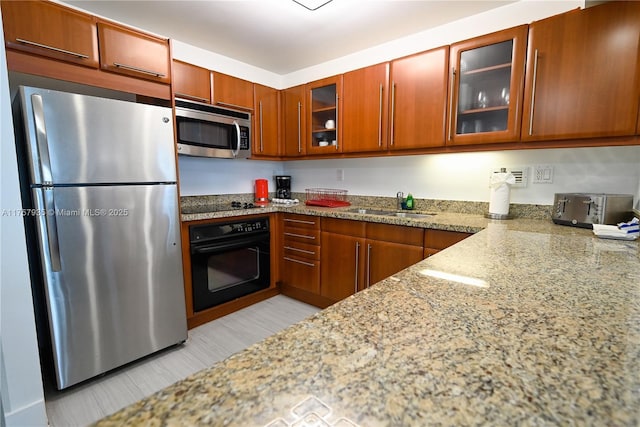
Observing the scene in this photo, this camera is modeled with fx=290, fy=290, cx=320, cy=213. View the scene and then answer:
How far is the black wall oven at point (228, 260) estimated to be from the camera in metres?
2.23

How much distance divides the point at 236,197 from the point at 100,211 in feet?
4.93

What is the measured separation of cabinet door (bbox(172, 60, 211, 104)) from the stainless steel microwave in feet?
0.31

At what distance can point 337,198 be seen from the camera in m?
3.07

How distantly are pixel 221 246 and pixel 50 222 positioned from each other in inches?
41.5

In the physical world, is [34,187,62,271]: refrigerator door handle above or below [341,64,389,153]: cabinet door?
below

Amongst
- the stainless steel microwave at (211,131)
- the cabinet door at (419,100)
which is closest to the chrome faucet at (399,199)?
the cabinet door at (419,100)

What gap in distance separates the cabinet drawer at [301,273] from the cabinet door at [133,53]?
1.75 meters

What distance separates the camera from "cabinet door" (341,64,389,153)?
2.36m

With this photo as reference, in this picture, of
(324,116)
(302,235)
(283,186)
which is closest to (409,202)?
(302,235)

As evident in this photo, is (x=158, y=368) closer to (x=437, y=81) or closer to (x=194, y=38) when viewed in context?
(x=194, y=38)

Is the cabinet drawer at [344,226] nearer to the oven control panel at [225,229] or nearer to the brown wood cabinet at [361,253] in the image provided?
the brown wood cabinet at [361,253]

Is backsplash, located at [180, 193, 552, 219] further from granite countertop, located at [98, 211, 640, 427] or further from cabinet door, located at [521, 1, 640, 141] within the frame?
granite countertop, located at [98, 211, 640, 427]

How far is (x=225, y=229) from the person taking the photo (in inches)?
92.5

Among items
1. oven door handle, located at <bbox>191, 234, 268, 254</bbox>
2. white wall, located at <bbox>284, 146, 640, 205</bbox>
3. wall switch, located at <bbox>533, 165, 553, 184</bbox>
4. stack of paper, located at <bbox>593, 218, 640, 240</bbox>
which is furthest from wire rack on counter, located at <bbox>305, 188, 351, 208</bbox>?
stack of paper, located at <bbox>593, 218, 640, 240</bbox>
